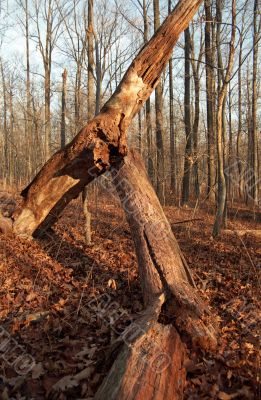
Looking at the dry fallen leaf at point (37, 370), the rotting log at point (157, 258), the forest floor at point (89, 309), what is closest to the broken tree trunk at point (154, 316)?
the rotting log at point (157, 258)

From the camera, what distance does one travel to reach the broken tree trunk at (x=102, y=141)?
217 inches

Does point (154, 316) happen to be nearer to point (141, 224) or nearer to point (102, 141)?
point (141, 224)

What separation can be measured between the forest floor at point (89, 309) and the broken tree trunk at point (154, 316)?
0.73ft

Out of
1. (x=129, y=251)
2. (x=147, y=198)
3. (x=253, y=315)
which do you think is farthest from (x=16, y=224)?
(x=253, y=315)

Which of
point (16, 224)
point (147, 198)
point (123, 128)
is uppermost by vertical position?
point (123, 128)

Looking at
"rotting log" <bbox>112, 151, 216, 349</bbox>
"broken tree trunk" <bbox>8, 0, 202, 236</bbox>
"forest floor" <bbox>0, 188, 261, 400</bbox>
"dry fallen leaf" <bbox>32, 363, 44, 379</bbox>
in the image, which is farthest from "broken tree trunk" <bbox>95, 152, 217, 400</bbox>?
"dry fallen leaf" <bbox>32, 363, 44, 379</bbox>

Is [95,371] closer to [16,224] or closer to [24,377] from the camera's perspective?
[24,377]

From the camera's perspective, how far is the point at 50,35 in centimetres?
1945

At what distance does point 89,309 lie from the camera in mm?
4527

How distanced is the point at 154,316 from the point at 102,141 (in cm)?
306

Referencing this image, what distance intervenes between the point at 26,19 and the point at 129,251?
20254mm

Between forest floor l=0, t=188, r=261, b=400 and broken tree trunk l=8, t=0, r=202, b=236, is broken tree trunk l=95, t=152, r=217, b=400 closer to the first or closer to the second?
forest floor l=0, t=188, r=261, b=400

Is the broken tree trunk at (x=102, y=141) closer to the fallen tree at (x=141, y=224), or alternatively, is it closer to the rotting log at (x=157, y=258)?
the fallen tree at (x=141, y=224)

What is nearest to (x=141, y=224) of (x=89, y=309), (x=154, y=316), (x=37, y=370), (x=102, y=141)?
(x=89, y=309)
